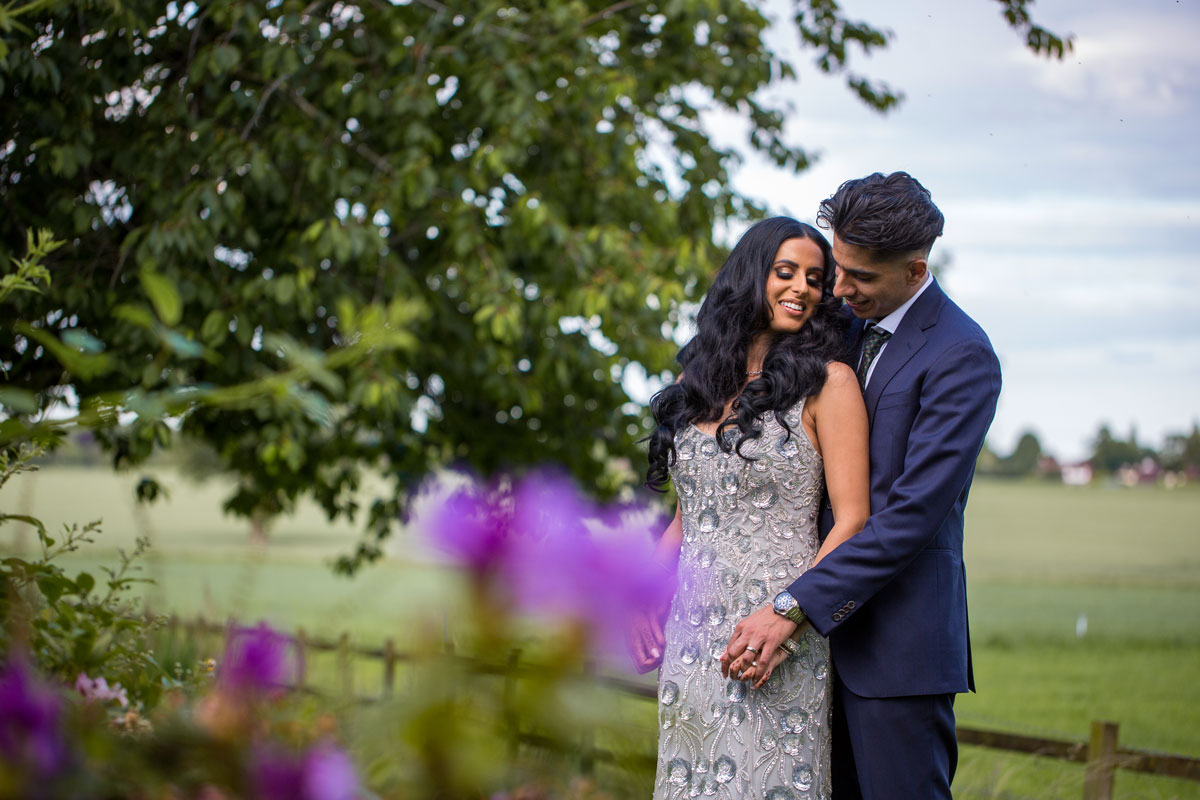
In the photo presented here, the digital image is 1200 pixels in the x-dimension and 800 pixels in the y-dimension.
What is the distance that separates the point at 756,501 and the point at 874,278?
57cm

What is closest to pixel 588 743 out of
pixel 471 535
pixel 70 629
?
pixel 471 535

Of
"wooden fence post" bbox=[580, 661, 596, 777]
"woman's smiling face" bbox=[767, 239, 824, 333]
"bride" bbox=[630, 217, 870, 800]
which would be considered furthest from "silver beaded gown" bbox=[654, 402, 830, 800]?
"wooden fence post" bbox=[580, 661, 596, 777]

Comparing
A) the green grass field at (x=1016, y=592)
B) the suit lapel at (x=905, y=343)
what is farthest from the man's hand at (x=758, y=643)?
the suit lapel at (x=905, y=343)

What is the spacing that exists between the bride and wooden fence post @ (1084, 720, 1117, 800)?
216 centimetres

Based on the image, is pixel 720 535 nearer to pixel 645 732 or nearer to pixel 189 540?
pixel 645 732

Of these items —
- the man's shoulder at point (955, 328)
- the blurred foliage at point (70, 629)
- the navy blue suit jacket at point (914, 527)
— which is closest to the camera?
the blurred foliage at point (70, 629)

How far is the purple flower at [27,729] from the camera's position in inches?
21.5

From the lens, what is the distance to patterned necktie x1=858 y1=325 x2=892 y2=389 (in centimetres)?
236

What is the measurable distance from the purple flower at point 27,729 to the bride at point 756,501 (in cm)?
174

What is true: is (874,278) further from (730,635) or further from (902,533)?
(730,635)

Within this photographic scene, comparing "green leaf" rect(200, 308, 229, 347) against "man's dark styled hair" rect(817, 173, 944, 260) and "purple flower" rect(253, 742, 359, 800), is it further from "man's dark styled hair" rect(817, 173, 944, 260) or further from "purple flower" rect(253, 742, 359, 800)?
"purple flower" rect(253, 742, 359, 800)

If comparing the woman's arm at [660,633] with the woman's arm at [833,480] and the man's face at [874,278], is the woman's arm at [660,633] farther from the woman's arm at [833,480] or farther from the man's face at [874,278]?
the man's face at [874,278]

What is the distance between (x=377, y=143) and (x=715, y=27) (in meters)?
1.83

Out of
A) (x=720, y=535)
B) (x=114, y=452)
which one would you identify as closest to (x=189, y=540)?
(x=114, y=452)
